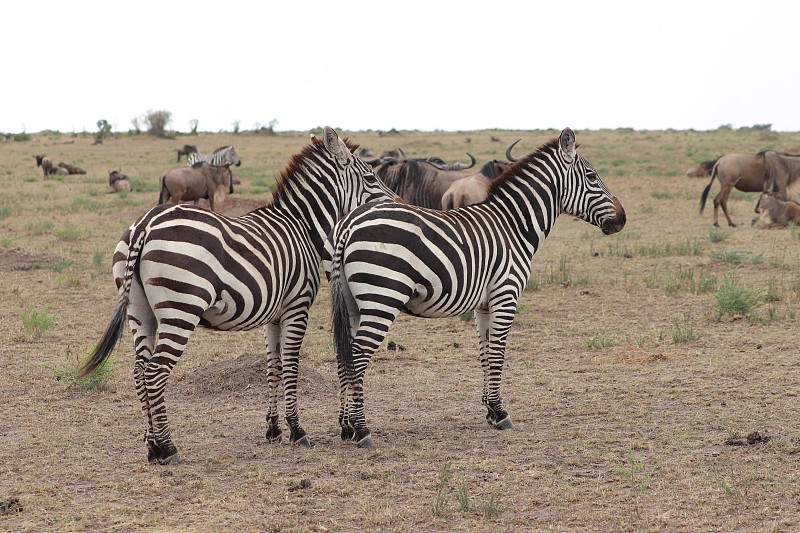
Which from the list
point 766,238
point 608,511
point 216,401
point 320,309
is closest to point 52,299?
point 320,309

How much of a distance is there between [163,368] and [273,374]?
3.44ft

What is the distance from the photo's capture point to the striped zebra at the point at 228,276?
17.3 ft

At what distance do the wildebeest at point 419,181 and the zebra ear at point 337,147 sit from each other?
7469mm

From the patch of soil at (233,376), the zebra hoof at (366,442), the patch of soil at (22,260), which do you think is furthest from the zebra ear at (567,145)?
the patch of soil at (22,260)

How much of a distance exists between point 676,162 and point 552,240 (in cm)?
2172

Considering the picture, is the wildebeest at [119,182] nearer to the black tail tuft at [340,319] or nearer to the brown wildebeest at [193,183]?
the brown wildebeest at [193,183]

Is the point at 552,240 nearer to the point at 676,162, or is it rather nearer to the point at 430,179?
the point at 430,179

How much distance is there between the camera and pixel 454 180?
14.1m

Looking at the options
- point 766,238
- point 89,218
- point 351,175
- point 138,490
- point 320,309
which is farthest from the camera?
point 89,218

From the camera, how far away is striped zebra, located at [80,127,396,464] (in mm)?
5273

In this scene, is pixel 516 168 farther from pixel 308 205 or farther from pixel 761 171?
pixel 761 171

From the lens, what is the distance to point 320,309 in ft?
37.0

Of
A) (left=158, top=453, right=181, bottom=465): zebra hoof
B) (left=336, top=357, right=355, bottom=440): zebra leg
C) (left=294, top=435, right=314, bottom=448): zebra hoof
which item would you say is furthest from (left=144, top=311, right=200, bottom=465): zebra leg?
(left=336, top=357, right=355, bottom=440): zebra leg

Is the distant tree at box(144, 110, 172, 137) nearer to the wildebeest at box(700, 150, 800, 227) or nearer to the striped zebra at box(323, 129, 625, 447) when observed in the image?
the wildebeest at box(700, 150, 800, 227)
